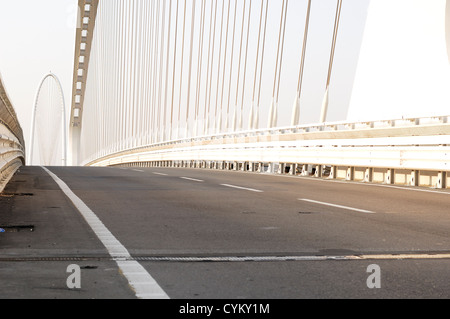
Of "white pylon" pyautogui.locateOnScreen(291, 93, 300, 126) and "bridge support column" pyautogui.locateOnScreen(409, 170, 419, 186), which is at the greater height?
"white pylon" pyautogui.locateOnScreen(291, 93, 300, 126)

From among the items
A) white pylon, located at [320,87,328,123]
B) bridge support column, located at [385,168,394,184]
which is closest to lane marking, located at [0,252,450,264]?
bridge support column, located at [385,168,394,184]

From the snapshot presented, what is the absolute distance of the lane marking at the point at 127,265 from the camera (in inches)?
138

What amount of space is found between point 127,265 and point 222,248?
3.08 ft

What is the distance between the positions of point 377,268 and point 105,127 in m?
77.2

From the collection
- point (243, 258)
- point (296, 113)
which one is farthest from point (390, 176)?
point (243, 258)

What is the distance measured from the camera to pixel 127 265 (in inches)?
169

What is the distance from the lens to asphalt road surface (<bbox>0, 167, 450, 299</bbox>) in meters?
3.67

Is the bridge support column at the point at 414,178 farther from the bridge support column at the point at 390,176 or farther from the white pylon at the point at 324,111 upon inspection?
the white pylon at the point at 324,111

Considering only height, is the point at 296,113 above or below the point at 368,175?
above

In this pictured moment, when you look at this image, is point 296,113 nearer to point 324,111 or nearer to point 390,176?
point 324,111

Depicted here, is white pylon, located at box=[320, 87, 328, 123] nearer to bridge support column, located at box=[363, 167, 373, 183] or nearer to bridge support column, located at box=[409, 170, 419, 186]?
bridge support column, located at box=[363, 167, 373, 183]

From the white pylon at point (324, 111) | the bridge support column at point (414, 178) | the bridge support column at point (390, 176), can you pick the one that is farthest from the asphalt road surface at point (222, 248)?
the white pylon at point (324, 111)

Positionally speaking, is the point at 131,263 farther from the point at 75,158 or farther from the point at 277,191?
the point at 75,158

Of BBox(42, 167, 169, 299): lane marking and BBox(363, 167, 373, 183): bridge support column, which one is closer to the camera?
BBox(42, 167, 169, 299): lane marking
